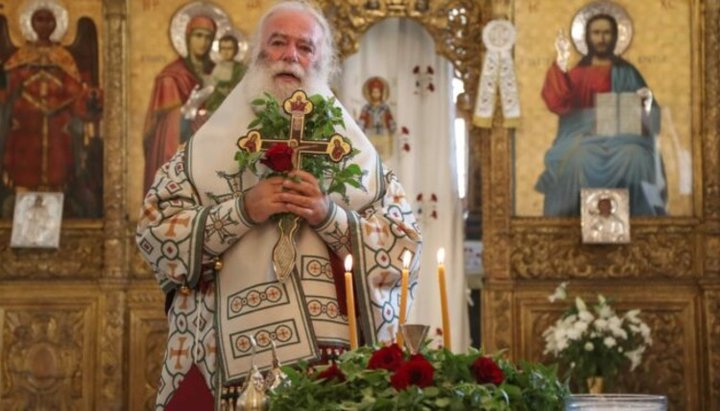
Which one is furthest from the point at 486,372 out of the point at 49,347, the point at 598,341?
the point at 49,347

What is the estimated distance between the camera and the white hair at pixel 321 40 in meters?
4.44

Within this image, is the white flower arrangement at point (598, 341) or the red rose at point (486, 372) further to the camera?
the white flower arrangement at point (598, 341)

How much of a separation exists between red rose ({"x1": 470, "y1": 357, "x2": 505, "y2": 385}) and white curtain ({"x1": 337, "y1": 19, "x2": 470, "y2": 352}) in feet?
25.1

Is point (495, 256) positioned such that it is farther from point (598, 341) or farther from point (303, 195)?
point (303, 195)

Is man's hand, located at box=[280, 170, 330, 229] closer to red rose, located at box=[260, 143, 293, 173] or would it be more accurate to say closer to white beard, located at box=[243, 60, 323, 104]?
red rose, located at box=[260, 143, 293, 173]

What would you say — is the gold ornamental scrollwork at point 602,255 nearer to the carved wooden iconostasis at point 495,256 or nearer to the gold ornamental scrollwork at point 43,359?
the carved wooden iconostasis at point 495,256

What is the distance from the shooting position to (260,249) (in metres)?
4.12

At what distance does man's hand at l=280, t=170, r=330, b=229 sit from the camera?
3807mm

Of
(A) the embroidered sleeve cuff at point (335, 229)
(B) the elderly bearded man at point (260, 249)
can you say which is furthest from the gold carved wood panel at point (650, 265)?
(A) the embroidered sleeve cuff at point (335, 229)

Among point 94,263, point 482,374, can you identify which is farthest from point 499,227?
point 482,374

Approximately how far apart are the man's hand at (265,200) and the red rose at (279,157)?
0.28 feet

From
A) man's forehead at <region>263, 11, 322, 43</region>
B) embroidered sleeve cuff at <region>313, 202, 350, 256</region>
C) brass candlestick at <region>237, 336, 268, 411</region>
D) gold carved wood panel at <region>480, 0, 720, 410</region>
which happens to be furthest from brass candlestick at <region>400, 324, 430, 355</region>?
gold carved wood panel at <region>480, 0, 720, 410</region>

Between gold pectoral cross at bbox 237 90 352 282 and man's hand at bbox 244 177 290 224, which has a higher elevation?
gold pectoral cross at bbox 237 90 352 282

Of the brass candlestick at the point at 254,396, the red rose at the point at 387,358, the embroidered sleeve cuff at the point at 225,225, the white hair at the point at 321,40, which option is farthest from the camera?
the white hair at the point at 321,40
